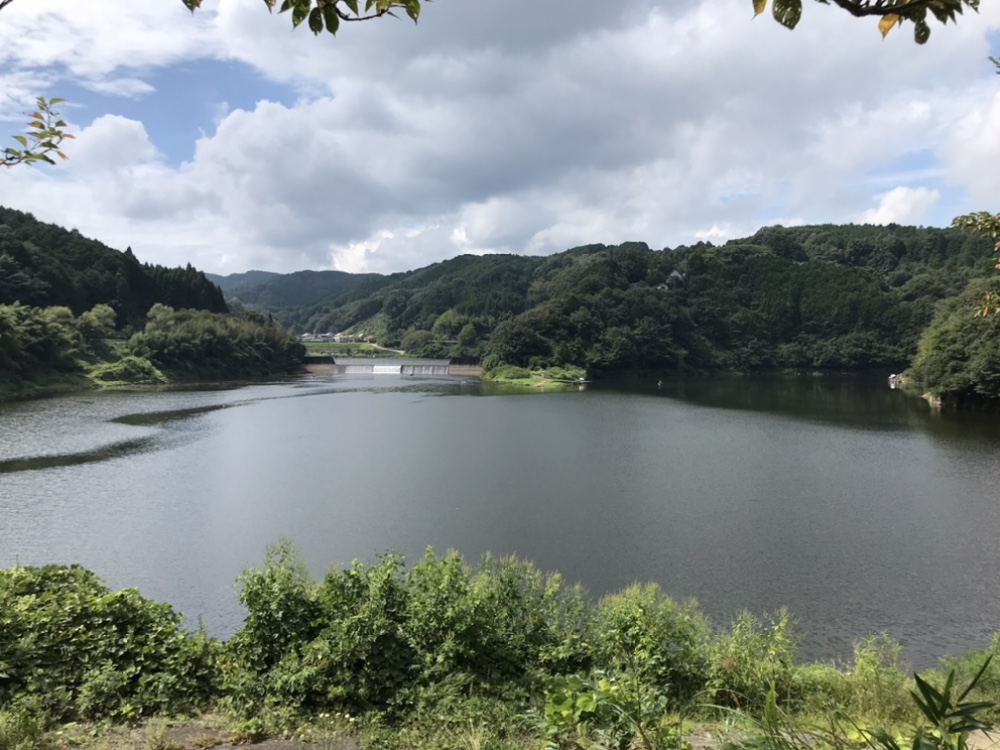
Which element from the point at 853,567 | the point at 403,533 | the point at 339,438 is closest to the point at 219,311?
the point at 339,438

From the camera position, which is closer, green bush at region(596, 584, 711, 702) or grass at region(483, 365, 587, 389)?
green bush at region(596, 584, 711, 702)

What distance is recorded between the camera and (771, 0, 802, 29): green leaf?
5.73 feet

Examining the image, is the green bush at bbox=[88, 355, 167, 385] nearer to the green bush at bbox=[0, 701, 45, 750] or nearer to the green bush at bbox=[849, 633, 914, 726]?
the green bush at bbox=[0, 701, 45, 750]

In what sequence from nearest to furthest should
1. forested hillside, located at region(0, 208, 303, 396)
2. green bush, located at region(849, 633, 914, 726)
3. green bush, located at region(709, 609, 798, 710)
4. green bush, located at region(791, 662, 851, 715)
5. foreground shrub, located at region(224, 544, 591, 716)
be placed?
foreground shrub, located at region(224, 544, 591, 716)
green bush, located at region(849, 633, 914, 726)
green bush, located at region(791, 662, 851, 715)
green bush, located at region(709, 609, 798, 710)
forested hillside, located at region(0, 208, 303, 396)

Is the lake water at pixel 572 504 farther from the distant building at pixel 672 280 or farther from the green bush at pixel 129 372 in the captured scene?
the distant building at pixel 672 280

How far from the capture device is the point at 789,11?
5.74ft

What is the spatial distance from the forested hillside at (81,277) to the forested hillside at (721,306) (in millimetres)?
34510

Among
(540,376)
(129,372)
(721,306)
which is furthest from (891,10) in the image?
(721,306)

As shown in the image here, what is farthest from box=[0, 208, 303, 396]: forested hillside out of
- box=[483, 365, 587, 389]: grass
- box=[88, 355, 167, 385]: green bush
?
box=[483, 365, 587, 389]: grass

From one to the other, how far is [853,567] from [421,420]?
25383 mm

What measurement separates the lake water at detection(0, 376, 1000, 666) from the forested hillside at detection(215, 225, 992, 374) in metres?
40.7

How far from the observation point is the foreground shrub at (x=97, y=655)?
16.3ft

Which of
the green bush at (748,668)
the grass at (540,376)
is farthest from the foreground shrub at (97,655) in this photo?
the grass at (540,376)

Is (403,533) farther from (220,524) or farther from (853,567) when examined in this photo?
(853,567)
